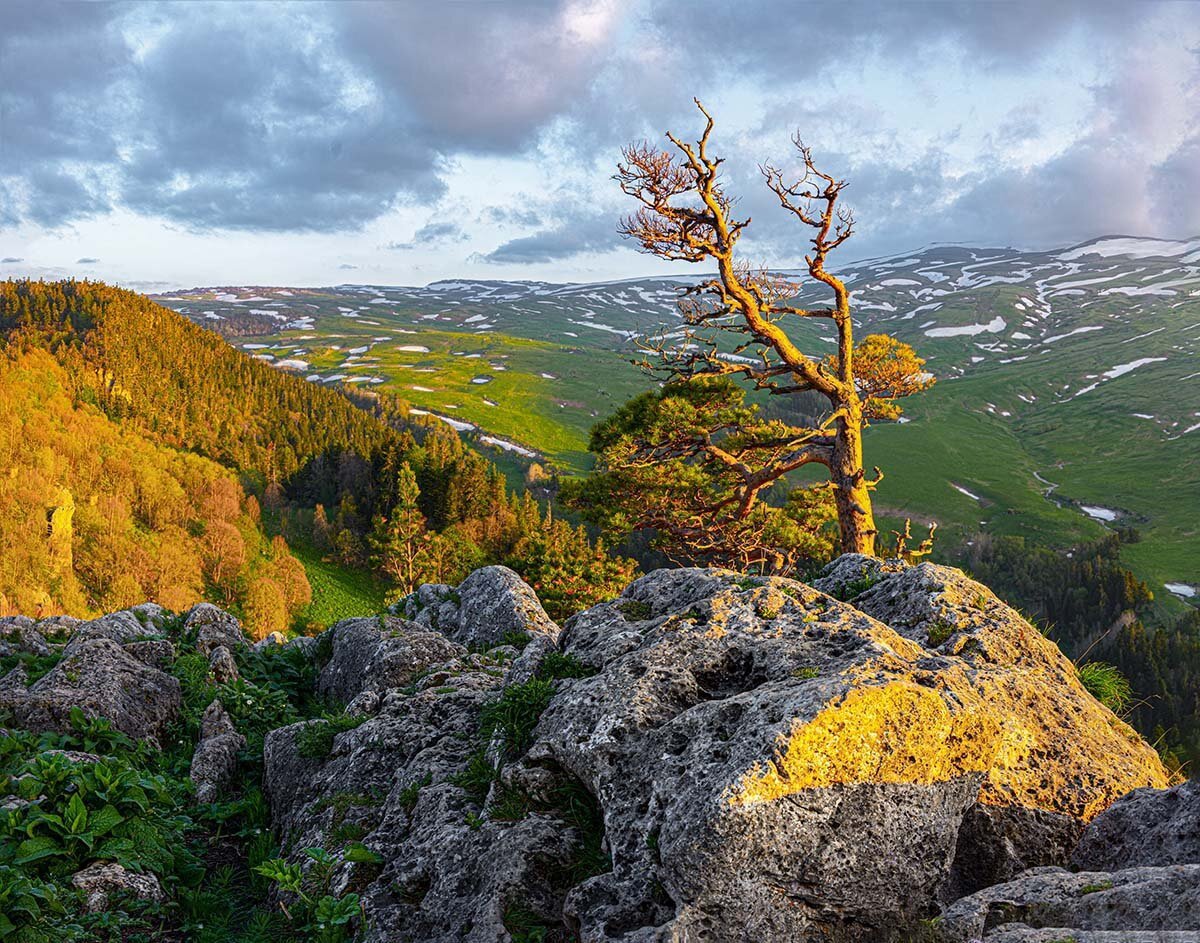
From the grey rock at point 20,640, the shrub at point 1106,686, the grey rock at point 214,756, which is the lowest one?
the grey rock at point 214,756

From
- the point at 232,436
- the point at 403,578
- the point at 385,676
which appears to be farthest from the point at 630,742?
the point at 232,436

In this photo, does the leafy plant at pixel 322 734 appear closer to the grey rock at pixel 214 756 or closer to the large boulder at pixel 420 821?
the large boulder at pixel 420 821

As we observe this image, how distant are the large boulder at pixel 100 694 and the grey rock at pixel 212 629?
3.47 metres

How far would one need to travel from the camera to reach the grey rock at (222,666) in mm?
17438

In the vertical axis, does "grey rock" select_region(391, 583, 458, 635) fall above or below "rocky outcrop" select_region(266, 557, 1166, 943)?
below

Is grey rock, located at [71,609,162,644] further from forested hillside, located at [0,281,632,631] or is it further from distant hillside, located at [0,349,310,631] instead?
distant hillside, located at [0,349,310,631]

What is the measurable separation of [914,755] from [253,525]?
12298cm

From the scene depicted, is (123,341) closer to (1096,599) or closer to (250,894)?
(250,894)

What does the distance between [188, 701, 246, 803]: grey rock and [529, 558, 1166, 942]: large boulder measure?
714 centimetres

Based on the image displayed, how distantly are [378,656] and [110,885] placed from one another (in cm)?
730

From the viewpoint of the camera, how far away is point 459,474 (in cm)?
10938

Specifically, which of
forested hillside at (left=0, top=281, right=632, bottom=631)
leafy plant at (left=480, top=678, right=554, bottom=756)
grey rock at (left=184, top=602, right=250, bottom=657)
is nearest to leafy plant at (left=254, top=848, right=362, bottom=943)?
leafy plant at (left=480, top=678, right=554, bottom=756)

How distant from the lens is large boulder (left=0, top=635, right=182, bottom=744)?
41.6 feet

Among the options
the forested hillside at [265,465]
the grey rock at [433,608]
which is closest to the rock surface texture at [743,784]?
the grey rock at [433,608]
